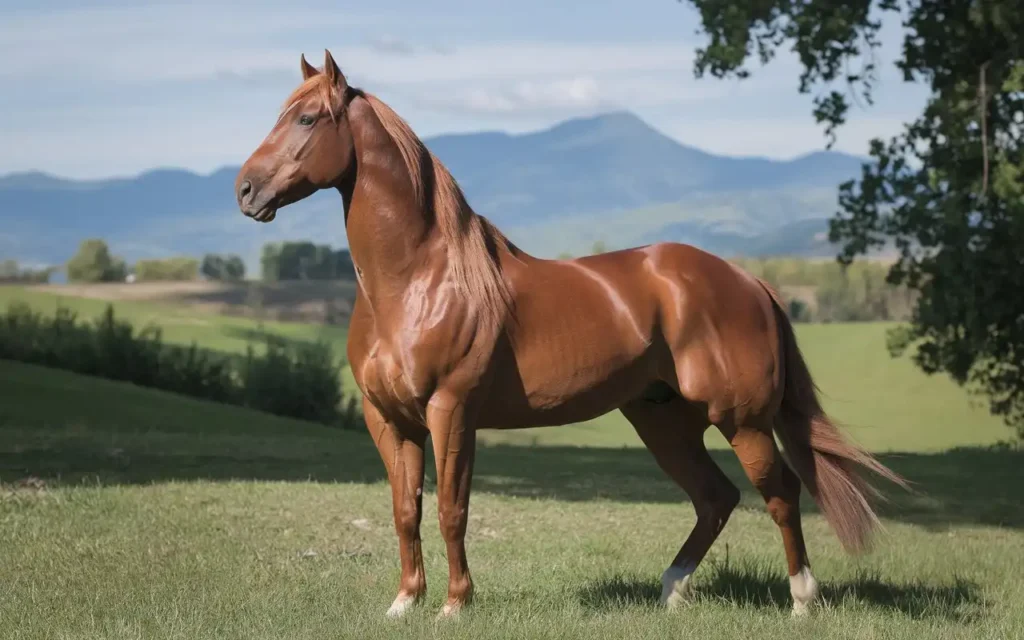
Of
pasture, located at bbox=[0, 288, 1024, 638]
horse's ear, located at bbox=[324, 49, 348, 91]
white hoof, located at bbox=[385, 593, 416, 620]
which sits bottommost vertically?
pasture, located at bbox=[0, 288, 1024, 638]

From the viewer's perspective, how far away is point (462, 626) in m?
5.50

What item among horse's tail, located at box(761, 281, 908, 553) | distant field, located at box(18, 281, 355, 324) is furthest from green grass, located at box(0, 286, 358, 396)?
horse's tail, located at box(761, 281, 908, 553)

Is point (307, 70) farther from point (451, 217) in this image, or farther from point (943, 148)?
point (943, 148)

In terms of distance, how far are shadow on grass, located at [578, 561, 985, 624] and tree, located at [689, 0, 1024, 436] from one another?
10.4m

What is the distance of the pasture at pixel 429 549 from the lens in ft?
19.2

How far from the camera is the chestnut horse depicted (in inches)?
218

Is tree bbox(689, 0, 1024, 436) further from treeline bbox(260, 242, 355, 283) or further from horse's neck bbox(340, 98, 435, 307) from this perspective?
treeline bbox(260, 242, 355, 283)

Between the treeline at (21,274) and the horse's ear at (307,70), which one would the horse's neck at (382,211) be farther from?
the treeline at (21,274)

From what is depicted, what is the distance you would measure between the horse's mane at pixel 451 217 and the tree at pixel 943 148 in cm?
1203

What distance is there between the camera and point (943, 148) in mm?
18250

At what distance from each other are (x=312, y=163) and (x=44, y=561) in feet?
11.1

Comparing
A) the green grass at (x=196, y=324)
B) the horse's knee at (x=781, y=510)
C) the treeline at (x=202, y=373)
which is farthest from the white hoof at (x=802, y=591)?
the green grass at (x=196, y=324)

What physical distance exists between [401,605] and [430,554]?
2.29 meters

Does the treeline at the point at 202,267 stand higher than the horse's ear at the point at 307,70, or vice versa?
the horse's ear at the point at 307,70
